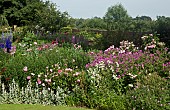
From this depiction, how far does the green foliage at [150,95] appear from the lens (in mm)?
5465

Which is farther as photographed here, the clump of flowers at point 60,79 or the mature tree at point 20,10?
the mature tree at point 20,10

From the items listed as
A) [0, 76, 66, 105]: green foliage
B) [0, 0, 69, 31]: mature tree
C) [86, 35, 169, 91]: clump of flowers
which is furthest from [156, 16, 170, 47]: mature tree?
[0, 0, 69, 31]: mature tree

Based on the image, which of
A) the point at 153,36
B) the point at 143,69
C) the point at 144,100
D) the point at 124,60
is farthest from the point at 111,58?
the point at 153,36

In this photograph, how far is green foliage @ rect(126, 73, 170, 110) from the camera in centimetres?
546

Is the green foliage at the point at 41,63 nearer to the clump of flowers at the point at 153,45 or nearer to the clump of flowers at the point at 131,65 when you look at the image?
the clump of flowers at the point at 131,65

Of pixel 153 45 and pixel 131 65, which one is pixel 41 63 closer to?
pixel 131 65

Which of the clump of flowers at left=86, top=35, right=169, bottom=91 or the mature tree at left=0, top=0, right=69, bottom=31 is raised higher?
the mature tree at left=0, top=0, right=69, bottom=31

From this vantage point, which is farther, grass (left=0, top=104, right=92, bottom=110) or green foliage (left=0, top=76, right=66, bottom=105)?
green foliage (left=0, top=76, right=66, bottom=105)

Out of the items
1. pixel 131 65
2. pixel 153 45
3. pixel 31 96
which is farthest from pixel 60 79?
pixel 153 45

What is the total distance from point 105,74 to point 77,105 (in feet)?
2.83

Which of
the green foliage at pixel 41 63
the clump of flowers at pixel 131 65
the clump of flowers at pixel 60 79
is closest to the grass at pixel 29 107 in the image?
the clump of flowers at pixel 60 79

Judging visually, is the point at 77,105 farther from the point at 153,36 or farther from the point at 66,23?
the point at 66,23

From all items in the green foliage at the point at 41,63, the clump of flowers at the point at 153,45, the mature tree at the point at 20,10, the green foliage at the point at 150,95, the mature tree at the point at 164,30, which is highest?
the mature tree at the point at 20,10

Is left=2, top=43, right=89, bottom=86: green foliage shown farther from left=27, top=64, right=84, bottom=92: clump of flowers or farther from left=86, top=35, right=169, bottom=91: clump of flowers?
left=86, top=35, right=169, bottom=91: clump of flowers
